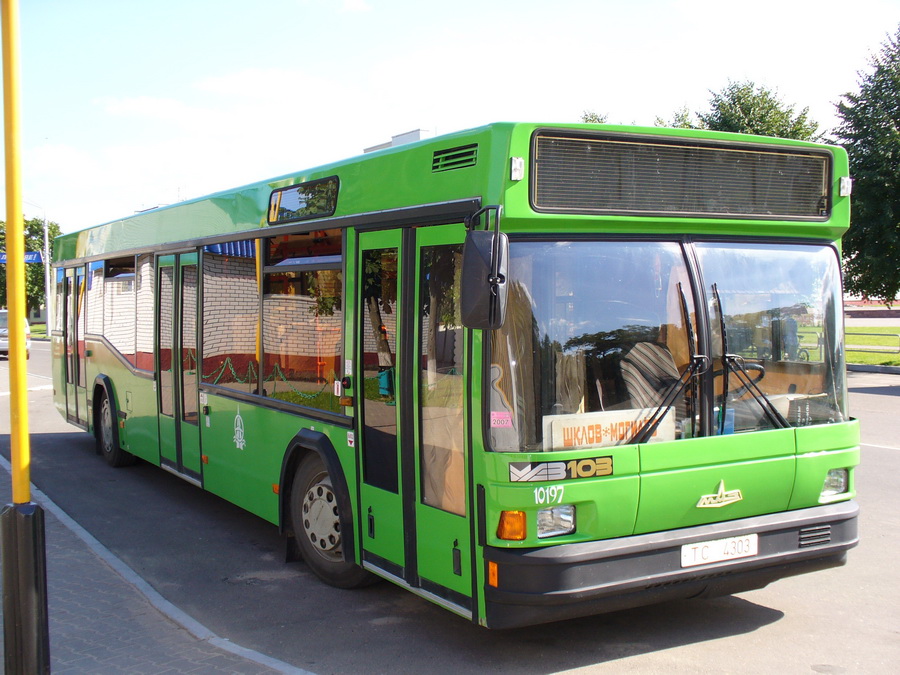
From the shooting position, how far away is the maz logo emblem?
4.67m

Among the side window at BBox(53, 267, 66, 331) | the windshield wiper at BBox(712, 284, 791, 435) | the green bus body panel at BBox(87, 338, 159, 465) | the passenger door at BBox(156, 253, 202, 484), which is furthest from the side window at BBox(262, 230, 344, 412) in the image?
the side window at BBox(53, 267, 66, 331)

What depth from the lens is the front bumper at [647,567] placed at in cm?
432

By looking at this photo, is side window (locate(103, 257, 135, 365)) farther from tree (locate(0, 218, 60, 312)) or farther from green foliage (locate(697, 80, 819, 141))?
tree (locate(0, 218, 60, 312))

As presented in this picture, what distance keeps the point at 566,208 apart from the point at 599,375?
874mm

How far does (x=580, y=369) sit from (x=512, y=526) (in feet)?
2.84

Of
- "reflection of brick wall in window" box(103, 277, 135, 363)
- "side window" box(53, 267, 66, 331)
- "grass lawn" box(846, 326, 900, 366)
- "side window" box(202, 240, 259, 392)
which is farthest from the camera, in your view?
"grass lawn" box(846, 326, 900, 366)

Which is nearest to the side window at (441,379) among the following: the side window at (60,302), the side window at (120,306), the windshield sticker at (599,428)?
the windshield sticker at (599,428)

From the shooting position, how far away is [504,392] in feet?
14.5

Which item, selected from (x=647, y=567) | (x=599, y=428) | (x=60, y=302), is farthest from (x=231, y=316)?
(x=60, y=302)

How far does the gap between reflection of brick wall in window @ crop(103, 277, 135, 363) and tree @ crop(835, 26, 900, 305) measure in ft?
63.6

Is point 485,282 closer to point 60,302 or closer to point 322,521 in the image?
point 322,521

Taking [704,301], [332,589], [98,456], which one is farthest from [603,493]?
[98,456]

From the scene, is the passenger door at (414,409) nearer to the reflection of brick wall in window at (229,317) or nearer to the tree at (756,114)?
the reflection of brick wall in window at (229,317)

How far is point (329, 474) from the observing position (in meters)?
5.92
